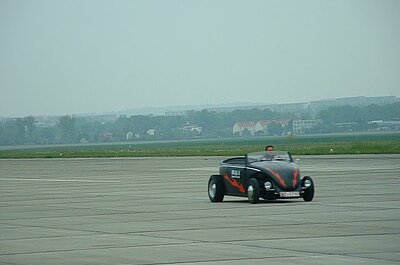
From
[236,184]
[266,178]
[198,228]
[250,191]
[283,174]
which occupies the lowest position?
[198,228]

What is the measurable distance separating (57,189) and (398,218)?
21.9 m

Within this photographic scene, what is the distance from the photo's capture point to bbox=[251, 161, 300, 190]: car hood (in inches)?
1152

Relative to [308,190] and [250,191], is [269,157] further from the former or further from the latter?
[308,190]

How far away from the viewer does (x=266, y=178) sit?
1158 inches

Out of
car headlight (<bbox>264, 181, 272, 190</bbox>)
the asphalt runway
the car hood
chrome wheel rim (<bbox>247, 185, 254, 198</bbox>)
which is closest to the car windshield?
the car hood

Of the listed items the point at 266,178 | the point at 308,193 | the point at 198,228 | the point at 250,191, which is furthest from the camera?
the point at 308,193

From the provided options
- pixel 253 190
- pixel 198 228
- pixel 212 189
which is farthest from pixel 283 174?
pixel 198 228

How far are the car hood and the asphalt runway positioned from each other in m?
0.57

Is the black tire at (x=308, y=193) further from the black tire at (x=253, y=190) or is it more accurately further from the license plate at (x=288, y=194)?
the black tire at (x=253, y=190)

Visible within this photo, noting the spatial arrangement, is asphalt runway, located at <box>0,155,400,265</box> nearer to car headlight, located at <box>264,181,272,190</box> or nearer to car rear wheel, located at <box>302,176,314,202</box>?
car rear wheel, located at <box>302,176,314,202</box>

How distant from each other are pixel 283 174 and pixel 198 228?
6.38m

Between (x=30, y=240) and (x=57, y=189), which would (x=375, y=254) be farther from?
(x=57, y=189)

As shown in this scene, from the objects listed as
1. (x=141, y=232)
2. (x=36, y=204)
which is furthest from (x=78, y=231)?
(x=36, y=204)

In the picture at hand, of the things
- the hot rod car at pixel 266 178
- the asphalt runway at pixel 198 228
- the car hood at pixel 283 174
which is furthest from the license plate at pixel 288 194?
the asphalt runway at pixel 198 228
